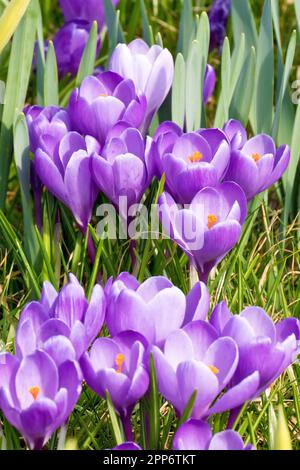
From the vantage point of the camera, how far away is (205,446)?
0.99 meters

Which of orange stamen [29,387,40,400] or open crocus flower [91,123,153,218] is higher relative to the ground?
open crocus flower [91,123,153,218]

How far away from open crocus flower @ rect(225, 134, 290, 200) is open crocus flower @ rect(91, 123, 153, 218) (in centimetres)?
14

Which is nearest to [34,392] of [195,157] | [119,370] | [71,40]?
[119,370]

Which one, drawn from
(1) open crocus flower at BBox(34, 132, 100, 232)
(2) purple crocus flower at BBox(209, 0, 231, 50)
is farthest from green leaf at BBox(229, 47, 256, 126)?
(2) purple crocus flower at BBox(209, 0, 231, 50)

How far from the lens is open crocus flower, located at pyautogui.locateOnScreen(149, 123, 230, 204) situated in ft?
4.46

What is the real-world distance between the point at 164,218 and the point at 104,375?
1.13ft

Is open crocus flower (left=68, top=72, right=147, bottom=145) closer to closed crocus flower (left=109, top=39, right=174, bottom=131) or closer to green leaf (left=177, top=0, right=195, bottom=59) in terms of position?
closed crocus flower (left=109, top=39, right=174, bottom=131)

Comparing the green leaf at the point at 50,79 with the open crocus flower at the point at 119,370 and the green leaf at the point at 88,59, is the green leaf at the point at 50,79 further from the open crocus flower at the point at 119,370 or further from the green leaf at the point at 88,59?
the open crocus flower at the point at 119,370

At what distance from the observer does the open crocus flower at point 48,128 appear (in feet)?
4.89

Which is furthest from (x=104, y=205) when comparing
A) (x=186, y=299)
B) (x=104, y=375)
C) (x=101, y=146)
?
(x=104, y=375)

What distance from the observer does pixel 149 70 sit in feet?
5.31

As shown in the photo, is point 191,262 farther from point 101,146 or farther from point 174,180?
point 101,146

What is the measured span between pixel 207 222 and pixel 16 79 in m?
0.59
